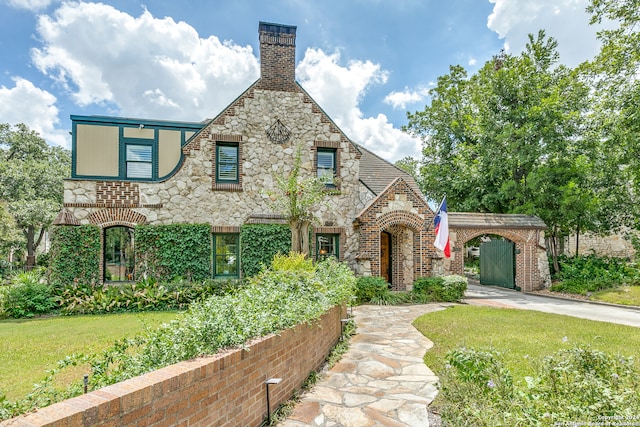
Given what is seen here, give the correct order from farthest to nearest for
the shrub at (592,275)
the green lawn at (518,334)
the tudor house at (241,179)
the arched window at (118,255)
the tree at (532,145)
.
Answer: the tree at (532,145) < the shrub at (592,275) < the tudor house at (241,179) < the arched window at (118,255) < the green lawn at (518,334)

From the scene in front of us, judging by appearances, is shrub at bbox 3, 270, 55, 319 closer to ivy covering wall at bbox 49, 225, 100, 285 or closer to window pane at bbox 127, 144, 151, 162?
ivy covering wall at bbox 49, 225, 100, 285

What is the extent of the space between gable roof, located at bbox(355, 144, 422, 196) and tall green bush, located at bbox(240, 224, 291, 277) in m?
3.98

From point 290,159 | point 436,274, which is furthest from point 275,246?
point 436,274

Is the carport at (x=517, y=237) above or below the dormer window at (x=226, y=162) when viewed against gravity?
below

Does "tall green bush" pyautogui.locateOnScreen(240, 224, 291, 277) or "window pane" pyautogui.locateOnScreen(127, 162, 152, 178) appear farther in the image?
"window pane" pyautogui.locateOnScreen(127, 162, 152, 178)

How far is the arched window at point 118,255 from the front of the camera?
11.8m

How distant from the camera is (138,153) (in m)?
12.4

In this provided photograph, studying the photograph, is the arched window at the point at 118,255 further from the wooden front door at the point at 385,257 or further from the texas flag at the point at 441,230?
the texas flag at the point at 441,230

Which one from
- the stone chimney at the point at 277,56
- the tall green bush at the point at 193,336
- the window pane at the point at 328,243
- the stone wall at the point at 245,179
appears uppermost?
the stone chimney at the point at 277,56

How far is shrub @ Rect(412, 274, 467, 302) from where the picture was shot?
39.5ft

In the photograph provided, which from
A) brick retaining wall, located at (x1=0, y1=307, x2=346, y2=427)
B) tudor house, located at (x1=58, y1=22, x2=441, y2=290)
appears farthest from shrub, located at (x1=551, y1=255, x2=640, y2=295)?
brick retaining wall, located at (x1=0, y1=307, x2=346, y2=427)

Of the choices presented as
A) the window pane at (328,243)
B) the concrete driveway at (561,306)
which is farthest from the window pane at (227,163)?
the concrete driveway at (561,306)

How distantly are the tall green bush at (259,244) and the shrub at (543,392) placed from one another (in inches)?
337

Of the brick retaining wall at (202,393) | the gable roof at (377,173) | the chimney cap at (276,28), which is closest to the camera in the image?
the brick retaining wall at (202,393)
